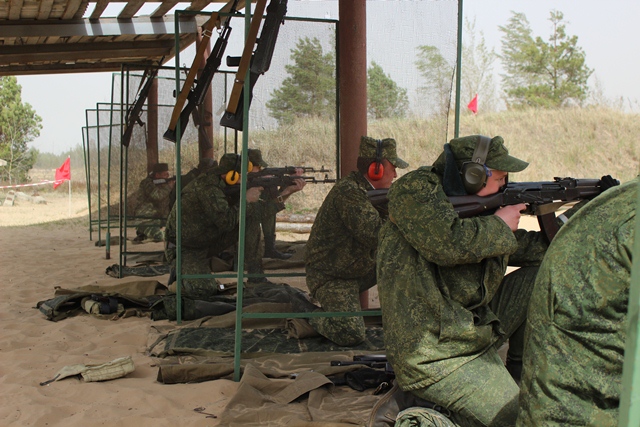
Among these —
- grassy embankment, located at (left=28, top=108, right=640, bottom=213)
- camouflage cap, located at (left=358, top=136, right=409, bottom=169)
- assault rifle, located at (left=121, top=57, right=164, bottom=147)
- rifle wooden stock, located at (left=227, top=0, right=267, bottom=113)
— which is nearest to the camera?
rifle wooden stock, located at (left=227, top=0, right=267, bottom=113)

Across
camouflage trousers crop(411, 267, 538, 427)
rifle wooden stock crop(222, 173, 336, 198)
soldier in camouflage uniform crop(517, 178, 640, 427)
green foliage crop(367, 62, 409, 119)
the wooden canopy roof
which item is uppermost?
the wooden canopy roof

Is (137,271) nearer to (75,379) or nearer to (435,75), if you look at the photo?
(75,379)

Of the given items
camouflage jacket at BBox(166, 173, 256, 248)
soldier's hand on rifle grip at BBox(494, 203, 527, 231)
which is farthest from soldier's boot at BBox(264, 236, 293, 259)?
soldier's hand on rifle grip at BBox(494, 203, 527, 231)

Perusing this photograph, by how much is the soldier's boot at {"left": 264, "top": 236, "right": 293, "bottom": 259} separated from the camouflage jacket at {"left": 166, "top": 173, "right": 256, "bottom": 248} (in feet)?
4.02

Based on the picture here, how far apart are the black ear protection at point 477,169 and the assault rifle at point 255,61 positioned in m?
1.75

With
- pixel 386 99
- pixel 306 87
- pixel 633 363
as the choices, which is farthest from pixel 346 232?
pixel 633 363

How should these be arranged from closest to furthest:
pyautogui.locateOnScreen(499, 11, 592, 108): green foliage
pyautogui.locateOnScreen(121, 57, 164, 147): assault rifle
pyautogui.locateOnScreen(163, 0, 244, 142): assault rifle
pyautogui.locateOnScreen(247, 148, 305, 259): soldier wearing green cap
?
pyautogui.locateOnScreen(247, 148, 305, 259): soldier wearing green cap, pyautogui.locateOnScreen(163, 0, 244, 142): assault rifle, pyautogui.locateOnScreen(121, 57, 164, 147): assault rifle, pyautogui.locateOnScreen(499, 11, 592, 108): green foliage

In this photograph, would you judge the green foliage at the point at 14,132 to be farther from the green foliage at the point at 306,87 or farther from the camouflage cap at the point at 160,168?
the green foliage at the point at 306,87

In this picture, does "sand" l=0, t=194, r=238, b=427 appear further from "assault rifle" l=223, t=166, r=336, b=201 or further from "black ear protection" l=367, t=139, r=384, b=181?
"black ear protection" l=367, t=139, r=384, b=181

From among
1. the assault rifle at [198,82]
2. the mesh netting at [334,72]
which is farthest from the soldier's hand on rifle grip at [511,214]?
the assault rifle at [198,82]

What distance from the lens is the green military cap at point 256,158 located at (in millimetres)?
5039

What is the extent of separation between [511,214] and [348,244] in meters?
1.99

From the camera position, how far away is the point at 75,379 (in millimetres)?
4641

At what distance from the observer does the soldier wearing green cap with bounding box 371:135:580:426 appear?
3.03 m
